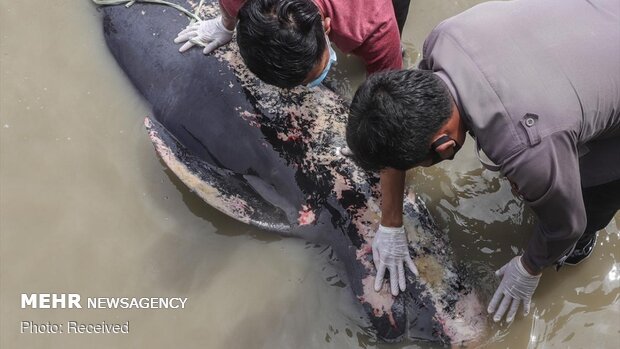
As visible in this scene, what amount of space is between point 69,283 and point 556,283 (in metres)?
2.57

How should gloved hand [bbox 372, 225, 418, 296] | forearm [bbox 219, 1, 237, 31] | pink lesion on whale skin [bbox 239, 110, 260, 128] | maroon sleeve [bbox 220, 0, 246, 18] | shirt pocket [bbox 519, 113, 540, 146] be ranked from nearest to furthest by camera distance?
shirt pocket [bbox 519, 113, 540, 146] → gloved hand [bbox 372, 225, 418, 296] → maroon sleeve [bbox 220, 0, 246, 18] → forearm [bbox 219, 1, 237, 31] → pink lesion on whale skin [bbox 239, 110, 260, 128]

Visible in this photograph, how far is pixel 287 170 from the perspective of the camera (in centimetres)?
323

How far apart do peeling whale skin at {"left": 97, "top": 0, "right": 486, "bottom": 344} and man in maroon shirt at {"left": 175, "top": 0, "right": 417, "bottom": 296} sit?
0.35ft

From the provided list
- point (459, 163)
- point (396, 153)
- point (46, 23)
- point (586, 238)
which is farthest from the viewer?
point (46, 23)

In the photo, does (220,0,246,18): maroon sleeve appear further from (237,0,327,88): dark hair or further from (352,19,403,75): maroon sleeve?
(352,19,403,75): maroon sleeve

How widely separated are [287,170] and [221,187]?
37cm

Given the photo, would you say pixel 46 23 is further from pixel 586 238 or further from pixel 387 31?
pixel 586 238

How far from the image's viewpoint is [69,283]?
3.29 metres

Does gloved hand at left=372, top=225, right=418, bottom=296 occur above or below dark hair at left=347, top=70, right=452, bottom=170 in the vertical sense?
below

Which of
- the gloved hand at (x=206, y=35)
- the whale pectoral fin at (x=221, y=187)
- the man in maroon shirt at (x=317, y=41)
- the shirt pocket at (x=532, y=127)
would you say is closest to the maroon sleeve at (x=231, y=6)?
the man in maroon shirt at (x=317, y=41)

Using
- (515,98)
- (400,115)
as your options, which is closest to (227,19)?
(400,115)

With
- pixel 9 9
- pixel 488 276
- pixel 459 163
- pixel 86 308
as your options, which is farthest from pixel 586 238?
pixel 9 9

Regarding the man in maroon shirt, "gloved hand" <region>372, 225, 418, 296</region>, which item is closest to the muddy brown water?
"gloved hand" <region>372, 225, 418, 296</region>

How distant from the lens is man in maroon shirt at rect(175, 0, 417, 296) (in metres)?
2.45
